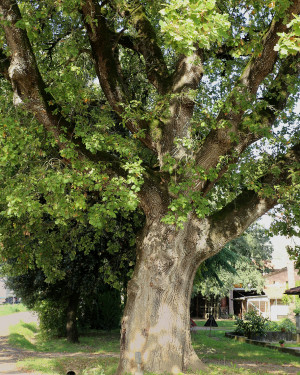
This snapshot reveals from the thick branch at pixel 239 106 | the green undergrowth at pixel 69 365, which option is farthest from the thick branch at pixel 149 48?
the green undergrowth at pixel 69 365

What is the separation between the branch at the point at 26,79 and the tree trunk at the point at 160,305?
2780 millimetres

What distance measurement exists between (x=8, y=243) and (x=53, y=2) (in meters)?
7.07

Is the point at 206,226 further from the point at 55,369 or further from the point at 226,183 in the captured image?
the point at 55,369

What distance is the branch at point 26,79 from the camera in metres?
9.16

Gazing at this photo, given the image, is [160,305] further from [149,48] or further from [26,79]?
[149,48]

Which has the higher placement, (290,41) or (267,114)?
(267,114)

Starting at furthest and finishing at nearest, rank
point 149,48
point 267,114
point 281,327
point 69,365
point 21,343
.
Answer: point 281,327
point 21,343
point 69,365
point 149,48
point 267,114

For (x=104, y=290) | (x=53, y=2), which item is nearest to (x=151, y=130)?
(x=53, y=2)

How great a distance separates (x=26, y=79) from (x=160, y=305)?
19.0 feet

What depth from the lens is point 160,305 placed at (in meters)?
9.59

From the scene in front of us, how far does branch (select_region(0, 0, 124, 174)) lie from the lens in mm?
9164

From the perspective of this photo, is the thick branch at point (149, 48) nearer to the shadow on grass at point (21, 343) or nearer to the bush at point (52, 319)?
the shadow on grass at point (21, 343)

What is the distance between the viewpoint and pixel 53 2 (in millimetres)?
9781

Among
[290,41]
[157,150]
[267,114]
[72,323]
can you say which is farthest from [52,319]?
[290,41]
